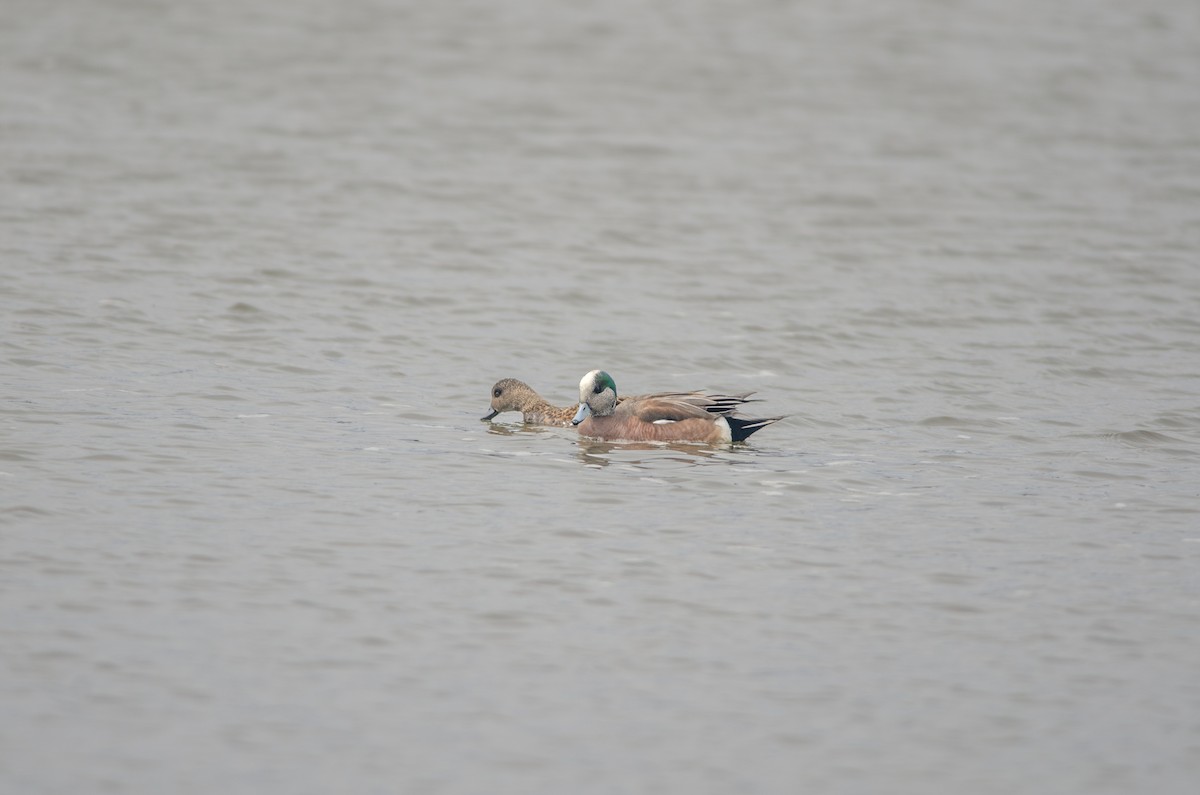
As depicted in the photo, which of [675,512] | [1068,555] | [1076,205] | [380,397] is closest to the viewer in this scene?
[1068,555]

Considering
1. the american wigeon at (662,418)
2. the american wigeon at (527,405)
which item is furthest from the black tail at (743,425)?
the american wigeon at (527,405)

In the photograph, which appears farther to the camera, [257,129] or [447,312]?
[257,129]

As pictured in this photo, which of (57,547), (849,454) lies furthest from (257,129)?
(57,547)

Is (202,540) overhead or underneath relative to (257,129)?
underneath

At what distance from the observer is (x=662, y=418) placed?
40.9ft

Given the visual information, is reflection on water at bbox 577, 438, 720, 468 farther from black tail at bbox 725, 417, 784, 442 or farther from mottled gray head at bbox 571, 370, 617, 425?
mottled gray head at bbox 571, 370, 617, 425

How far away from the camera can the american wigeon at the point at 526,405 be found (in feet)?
42.3

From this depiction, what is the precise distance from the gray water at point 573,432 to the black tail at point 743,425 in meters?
0.18

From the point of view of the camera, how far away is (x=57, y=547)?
8805mm

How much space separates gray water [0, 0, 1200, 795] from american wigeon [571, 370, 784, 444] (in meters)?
0.32

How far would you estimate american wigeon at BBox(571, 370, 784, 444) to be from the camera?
1239 centimetres

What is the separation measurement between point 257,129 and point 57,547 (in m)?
15.6

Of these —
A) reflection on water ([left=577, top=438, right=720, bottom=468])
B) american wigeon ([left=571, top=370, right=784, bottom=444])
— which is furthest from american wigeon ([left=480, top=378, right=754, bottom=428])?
reflection on water ([left=577, top=438, right=720, bottom=468])

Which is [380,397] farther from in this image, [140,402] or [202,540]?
[202,540]
